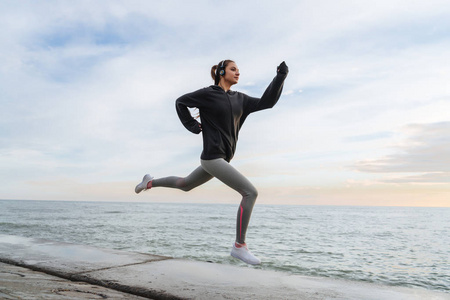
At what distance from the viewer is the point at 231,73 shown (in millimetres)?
3420

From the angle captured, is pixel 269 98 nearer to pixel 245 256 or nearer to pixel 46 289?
pixel 245 256

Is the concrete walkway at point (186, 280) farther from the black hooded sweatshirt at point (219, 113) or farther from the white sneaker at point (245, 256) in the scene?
the black hooded sweatshirt at point (219, 113)

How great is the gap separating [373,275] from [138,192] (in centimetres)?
741

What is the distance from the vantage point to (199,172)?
357 centimetres

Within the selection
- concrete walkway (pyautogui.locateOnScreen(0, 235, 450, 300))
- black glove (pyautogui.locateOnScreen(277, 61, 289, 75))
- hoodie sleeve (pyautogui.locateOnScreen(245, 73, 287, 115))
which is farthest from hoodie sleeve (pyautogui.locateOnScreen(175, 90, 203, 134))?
concrete walkway (pyautogui.locateOnScreen(0, 235, 450, 300))

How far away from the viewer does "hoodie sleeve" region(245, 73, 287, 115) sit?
10.9ft

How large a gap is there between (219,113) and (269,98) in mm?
533

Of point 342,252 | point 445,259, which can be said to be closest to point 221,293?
point 342,252

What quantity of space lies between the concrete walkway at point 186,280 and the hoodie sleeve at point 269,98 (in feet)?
5.79

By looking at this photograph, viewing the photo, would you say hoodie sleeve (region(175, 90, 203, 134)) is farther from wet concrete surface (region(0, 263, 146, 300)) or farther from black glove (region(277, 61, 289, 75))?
wet concrete surface (region(0, 263, 146, 300))

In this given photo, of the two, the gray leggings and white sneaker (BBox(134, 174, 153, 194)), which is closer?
the gray leggings

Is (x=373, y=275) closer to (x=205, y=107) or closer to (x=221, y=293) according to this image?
(x=221, y=293)

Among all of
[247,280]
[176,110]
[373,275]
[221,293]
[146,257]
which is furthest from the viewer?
[373,275]

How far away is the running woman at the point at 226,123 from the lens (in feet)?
10.6
